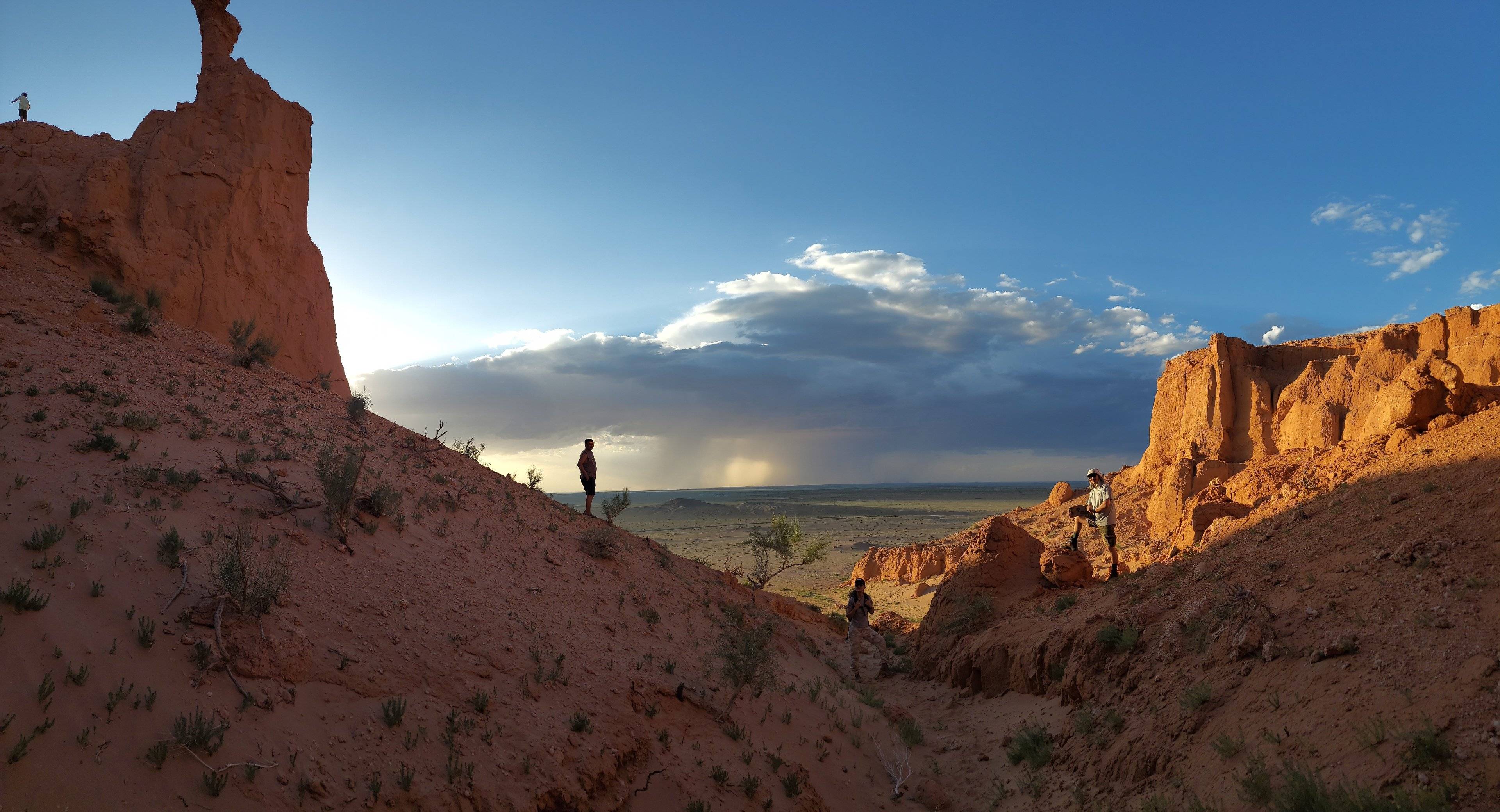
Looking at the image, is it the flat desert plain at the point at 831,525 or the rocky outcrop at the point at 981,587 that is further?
the flat desert plain at the point at 831,525

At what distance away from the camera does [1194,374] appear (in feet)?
109

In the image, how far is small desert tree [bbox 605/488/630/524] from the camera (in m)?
16.1

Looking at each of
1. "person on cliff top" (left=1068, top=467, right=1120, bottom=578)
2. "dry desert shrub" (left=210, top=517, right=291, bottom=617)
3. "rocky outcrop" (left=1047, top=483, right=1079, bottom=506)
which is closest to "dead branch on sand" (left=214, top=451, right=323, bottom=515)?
"dry desert shrub" (left=210, top=517, right=291, bottom=617)

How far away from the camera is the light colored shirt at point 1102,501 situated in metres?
11.7

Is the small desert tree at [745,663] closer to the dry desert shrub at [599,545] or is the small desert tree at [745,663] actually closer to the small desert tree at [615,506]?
the dry desert shrub at [599,545]

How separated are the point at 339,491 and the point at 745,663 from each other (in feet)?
18.4

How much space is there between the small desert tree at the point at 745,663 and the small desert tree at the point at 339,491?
507 centimetres

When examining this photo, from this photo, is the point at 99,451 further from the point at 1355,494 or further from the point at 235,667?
the point at 1355,494

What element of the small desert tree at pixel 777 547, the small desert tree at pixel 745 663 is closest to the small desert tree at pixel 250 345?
the small desert tree at pixel 745 663

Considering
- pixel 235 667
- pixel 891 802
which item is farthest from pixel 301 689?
pixel 891 802

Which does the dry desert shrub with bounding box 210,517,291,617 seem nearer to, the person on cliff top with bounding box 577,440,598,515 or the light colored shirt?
the person on cliff top with bounding box 577,440,598,515

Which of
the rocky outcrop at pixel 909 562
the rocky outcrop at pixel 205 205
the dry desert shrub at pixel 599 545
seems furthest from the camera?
the rocky outcrop at pixel 909 562

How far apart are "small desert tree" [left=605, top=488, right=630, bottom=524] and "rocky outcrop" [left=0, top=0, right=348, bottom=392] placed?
939cm

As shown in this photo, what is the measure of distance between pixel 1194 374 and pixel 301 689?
3762 cm
